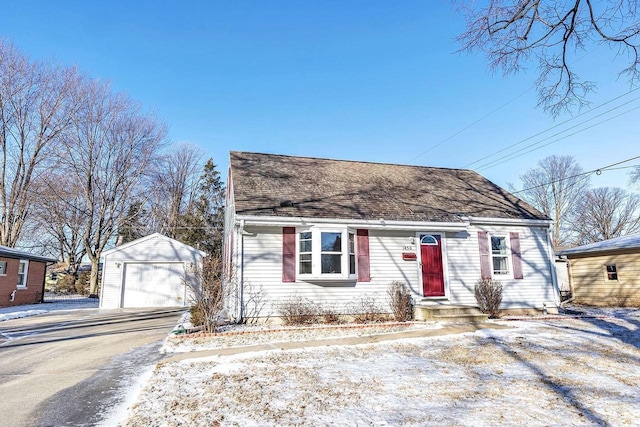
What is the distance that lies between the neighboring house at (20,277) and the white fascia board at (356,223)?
1380cm

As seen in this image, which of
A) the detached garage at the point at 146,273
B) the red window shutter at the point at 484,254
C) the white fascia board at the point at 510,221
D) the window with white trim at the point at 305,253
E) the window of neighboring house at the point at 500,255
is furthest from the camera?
the detached garage at the point at 146,273

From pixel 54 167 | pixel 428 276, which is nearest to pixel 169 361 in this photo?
Result: pixel 428 276

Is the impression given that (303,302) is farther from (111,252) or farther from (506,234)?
(111,252)

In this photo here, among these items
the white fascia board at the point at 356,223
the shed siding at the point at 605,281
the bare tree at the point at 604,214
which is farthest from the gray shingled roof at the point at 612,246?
the bare tree at the point at 604,214

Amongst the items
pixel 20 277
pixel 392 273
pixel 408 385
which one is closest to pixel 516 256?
pixel 392 273

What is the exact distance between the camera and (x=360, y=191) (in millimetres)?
12914

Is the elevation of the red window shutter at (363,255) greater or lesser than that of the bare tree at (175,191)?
lesser

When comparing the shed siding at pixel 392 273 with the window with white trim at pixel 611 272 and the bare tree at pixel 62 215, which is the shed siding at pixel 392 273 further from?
the bare tree at pixel 62 215

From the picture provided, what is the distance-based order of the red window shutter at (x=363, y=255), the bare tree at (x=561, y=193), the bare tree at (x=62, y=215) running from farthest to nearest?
the bare tree at (x=561, y=193)
the bare tree at (x=62, y=215)
the red window shutter at (x=363, y=255)

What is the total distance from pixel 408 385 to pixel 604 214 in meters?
43.2

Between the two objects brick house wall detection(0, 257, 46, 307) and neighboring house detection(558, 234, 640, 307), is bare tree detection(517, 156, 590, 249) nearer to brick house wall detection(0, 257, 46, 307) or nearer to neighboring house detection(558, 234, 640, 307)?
neighboring house detection(558, 234, 640, 307)

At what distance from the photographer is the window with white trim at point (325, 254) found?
1030 centimetres

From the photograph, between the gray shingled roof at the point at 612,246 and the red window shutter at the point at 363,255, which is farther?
the gray shingled roof at the point at 612,246

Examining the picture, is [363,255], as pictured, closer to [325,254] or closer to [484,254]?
[325,254]
